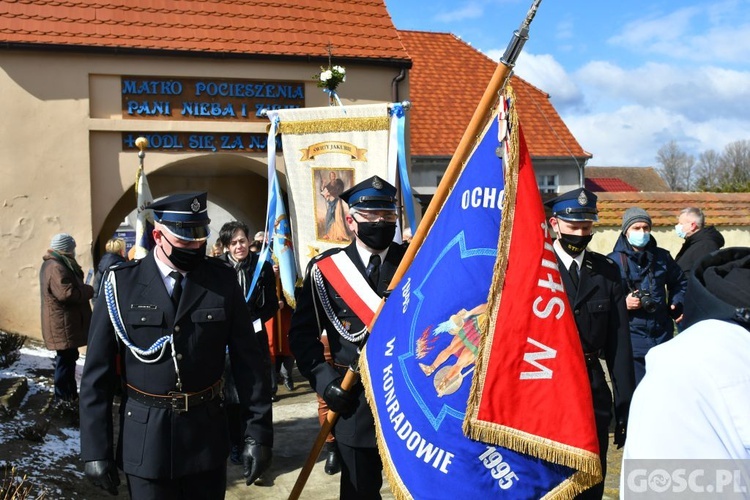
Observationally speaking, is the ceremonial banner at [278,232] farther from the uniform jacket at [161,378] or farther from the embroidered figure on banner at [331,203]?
the uniform jacket at [161,378]

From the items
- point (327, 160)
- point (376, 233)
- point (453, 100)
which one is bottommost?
point (376, 233)

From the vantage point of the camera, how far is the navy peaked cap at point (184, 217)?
3.83 m

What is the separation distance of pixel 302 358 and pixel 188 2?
10017 millimetres

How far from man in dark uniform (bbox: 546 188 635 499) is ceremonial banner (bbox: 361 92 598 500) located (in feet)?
4.15

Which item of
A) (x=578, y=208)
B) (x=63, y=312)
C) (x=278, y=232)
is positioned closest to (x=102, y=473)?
(x=578, y=208)

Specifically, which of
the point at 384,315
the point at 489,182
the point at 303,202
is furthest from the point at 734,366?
the point at 303,202

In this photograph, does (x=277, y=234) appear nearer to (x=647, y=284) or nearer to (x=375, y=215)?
(x=647, y=284)

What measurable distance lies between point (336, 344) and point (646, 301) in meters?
3.16

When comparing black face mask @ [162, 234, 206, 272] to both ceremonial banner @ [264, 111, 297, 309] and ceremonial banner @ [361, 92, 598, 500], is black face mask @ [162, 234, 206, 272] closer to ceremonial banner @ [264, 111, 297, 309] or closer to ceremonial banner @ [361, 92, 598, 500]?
ceremonial banner @ [361, 92, 598, 500]

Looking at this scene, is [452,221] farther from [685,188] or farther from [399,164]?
[685,188]

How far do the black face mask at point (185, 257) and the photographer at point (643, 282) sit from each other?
3.77 metres

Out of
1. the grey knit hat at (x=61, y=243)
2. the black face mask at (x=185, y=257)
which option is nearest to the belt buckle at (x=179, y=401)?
the black face mask at (x=185, y=257)

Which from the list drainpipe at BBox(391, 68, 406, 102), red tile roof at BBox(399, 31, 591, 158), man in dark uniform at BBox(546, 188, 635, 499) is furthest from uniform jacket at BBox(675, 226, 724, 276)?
red tile roof at BBox(399, 31, 591, 158)

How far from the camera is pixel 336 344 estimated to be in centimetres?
434
